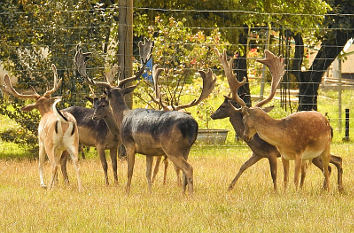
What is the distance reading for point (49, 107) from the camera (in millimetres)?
12633

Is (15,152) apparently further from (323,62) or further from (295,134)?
(323,62)

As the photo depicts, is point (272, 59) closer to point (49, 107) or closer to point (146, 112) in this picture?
point (146, 112)

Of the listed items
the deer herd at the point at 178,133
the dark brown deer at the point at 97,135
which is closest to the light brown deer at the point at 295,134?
the deer herd at the point at 178,133

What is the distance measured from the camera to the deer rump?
33.6ft

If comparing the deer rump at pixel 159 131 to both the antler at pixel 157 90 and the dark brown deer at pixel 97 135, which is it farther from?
the dark brown deer at pixel 97 135

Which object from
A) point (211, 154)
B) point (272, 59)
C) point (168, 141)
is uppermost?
point (272, 59)

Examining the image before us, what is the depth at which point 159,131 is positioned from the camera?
10469 millimetres

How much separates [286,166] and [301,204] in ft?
4.76

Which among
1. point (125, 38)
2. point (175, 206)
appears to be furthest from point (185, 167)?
point (125, 38)

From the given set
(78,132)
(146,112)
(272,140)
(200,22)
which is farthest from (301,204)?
(200,22)

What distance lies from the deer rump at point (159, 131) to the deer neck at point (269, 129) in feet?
3.32

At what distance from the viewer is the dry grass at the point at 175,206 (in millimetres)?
8531

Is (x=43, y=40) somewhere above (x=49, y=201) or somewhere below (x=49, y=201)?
above

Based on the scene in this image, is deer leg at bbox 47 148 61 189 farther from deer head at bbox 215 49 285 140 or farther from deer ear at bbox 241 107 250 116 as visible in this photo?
deer ear at bbox 241 107 250 116
